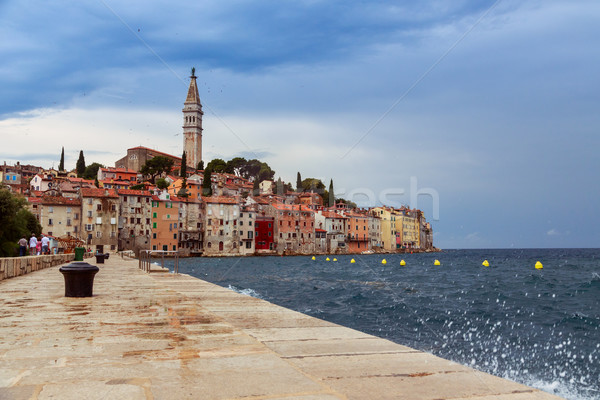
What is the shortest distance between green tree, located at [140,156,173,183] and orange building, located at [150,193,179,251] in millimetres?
43687

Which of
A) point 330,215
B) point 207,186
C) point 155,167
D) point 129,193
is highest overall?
point 155,167

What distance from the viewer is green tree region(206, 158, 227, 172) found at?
158125 millimetres

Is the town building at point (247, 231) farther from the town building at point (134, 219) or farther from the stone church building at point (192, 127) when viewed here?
the stone church building at point (192, 127)

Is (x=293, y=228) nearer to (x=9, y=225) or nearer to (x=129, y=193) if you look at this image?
(x=129, y=193)

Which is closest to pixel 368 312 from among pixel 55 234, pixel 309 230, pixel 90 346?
pixel 90 346

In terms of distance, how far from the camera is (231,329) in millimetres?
5891

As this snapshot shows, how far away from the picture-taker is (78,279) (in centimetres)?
979

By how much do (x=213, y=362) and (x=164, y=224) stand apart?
97.0 metres

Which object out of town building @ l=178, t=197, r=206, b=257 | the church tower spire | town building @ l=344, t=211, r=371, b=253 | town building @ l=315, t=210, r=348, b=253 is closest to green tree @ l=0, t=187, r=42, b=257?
town building @ l=178, t=197, r=206, b=257

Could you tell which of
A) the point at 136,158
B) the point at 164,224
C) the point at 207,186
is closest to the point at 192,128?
the point at 136,158

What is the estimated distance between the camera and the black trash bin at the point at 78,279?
9742 mm

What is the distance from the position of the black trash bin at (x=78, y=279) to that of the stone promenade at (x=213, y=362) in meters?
2.59

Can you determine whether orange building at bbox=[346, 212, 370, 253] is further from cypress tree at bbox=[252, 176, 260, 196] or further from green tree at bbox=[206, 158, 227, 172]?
green tree at bbox=[206, 158, 227, 172]

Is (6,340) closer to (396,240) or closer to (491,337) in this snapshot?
(491,337)
